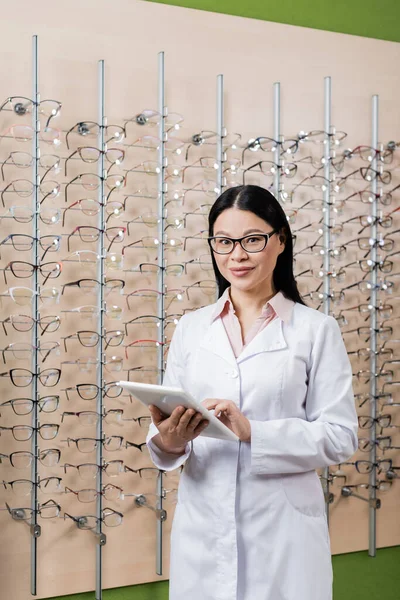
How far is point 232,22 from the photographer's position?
3.16 meters

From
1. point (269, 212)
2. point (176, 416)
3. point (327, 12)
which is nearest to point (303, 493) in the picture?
point (176, 416)

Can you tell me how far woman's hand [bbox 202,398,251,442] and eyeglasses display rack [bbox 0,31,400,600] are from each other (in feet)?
4.13

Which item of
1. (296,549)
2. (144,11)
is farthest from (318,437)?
(144,11)

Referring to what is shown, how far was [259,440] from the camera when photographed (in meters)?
1.64

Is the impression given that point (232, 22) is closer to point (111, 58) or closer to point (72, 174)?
point (111, 58)

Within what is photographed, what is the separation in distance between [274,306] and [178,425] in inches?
16.1

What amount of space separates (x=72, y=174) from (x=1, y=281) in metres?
0.50

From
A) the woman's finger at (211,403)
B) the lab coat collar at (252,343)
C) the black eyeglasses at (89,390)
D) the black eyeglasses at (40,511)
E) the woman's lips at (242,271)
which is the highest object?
the woman's lips at (242,271)

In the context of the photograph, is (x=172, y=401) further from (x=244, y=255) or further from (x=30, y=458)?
(x=30, y=458)

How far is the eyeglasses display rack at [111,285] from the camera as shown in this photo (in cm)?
275

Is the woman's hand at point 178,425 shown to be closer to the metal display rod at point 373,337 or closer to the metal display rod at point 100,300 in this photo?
the metal display rod at point 100,300

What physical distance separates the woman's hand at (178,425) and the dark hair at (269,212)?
1.51 ft

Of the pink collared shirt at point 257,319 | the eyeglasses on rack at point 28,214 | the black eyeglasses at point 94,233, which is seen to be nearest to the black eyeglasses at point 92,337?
the black eyeglasses at point 94,233

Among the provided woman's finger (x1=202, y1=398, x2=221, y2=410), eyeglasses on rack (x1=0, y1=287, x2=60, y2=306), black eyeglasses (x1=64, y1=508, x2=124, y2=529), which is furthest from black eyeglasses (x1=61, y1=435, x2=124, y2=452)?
woman's finger (x1=202, y1=398, x2=221, y2=410)
